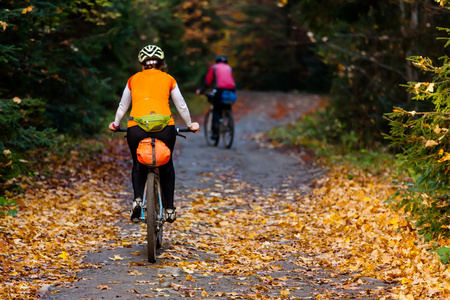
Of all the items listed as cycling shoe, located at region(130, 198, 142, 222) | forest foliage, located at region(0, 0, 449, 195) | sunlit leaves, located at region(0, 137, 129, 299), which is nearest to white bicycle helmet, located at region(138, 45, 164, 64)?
cycling shoe, located at region(130, 198, 142, 222)

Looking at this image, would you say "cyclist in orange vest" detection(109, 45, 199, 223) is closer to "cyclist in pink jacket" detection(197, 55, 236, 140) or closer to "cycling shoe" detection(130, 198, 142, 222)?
"cycling shoe" detection(130, 198, 142, 222)

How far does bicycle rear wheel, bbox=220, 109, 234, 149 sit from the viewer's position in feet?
51.6

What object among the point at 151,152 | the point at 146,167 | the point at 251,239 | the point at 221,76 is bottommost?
the point at 251,239

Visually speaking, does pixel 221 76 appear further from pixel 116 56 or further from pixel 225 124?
pixel 116 56

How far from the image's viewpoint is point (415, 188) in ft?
24.1

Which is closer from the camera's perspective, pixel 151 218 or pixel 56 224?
pixel 151 218

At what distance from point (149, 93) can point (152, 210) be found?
1289 millimetres

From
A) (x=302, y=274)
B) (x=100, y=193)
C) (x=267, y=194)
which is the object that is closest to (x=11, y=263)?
(x=302, y=274)

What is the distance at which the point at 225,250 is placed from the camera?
765cm

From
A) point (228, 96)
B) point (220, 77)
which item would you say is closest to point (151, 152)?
point (220, 77)

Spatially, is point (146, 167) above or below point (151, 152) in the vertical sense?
below

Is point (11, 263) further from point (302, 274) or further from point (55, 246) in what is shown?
point (302, 274)

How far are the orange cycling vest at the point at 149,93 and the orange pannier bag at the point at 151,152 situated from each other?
10.6 inches

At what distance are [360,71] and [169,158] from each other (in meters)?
9.45
